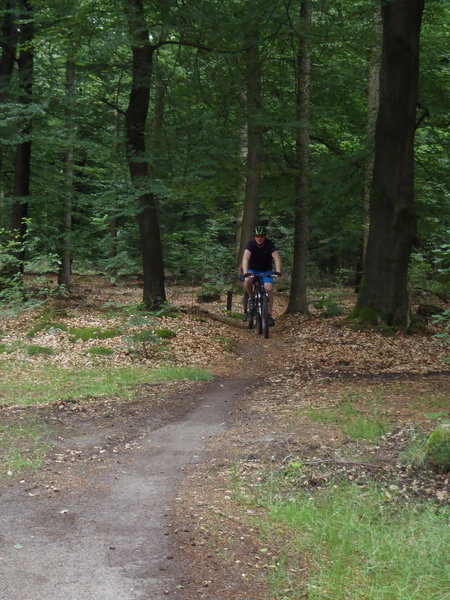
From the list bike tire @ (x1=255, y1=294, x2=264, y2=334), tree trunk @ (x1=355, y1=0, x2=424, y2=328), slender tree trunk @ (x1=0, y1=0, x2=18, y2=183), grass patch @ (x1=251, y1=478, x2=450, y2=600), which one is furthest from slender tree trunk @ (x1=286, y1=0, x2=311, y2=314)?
grass patch @ (x1=251, y1=478, x2=450, y2=600)

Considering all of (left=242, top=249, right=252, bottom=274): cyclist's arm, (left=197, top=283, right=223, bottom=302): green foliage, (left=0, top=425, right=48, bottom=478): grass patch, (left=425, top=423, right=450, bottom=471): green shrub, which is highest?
(left=242, top=249, right=252, bottom=274): cyclist's arm

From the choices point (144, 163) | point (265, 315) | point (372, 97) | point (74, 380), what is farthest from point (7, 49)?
point (74, 380)

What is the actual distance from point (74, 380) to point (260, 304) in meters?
4.59

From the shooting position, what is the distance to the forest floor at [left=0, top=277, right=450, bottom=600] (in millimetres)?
3557

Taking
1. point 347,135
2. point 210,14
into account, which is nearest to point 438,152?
point 347,135

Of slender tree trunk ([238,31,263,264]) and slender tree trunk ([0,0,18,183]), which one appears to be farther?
slender tree trunk ([0,0,18,183])

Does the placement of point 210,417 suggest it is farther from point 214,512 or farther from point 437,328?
point 437,328

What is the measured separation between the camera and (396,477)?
16.2 ft

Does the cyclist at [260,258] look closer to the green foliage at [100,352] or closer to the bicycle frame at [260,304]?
the bicycle frame at [260,304]

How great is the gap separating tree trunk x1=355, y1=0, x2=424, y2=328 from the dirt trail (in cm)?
740

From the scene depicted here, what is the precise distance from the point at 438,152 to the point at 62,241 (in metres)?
12.5

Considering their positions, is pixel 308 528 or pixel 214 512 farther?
pixel 214 512

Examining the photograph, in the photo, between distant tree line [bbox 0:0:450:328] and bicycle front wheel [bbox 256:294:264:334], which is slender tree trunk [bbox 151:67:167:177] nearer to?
distant tree line [bbox 0:0:450:328]

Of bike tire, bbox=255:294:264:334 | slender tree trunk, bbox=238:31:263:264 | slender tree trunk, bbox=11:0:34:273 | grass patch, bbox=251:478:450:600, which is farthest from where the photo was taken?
slender tree trunk, bbox=11:0:34:273
